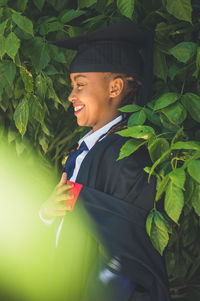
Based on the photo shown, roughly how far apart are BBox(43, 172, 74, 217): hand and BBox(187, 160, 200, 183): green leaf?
1.87ft

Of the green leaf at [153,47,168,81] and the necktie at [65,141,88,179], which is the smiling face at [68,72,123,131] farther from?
Answer: the green leaf at [153,47,168,81]

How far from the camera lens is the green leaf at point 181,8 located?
1774 millimetres

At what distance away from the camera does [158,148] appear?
1.58 meters

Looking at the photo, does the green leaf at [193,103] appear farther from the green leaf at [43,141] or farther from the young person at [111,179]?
the green leaf at [43,141]

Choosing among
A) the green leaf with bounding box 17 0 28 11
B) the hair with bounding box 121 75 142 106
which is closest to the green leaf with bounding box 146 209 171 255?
the hair with bounding box 121 75 142 106

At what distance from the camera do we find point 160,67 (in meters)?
2.02

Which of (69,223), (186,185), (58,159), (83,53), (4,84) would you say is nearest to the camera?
(186,185)

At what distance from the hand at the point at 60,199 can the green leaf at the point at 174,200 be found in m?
0.46

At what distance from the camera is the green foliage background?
5.13ft

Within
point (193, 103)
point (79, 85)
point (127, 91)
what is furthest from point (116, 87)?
point (193, 103)

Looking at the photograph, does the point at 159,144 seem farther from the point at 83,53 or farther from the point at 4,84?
the point at 4,84

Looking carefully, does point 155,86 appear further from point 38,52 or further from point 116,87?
point 38,52

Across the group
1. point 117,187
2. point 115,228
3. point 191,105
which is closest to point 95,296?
point 115,228

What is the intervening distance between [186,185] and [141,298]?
0.51m
